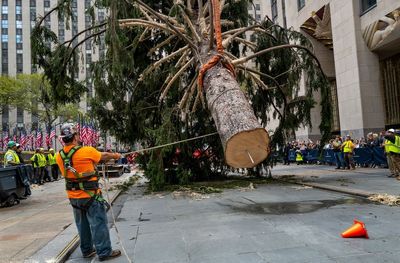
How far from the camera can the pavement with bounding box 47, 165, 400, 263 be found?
198 inches

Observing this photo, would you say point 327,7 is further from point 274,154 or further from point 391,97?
point 274,154

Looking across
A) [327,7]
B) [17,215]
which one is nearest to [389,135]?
[17,215]

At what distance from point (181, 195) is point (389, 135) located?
24.1 feet

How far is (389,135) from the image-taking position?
13.6 m

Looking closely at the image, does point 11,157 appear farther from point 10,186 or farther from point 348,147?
point 348,147

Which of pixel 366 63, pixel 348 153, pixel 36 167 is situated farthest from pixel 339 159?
pixel 36 167

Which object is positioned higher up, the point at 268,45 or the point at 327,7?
the point at 327,7

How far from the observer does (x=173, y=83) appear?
1321 centimetres

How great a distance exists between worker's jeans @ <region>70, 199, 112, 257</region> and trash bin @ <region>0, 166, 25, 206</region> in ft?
23.2

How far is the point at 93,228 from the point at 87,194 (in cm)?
46

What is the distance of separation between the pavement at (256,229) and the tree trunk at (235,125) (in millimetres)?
1141

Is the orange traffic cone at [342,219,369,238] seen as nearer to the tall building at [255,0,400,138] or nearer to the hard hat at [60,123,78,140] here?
the hard hat at [60,123,78,140]

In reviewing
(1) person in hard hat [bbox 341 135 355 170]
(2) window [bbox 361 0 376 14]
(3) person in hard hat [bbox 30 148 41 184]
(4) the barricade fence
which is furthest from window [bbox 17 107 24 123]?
(1) person in hard hat [bbox 341 135 355 170]

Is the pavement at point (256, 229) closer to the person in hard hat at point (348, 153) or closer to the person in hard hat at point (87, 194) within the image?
the person in hard hat at point (87, 194)
